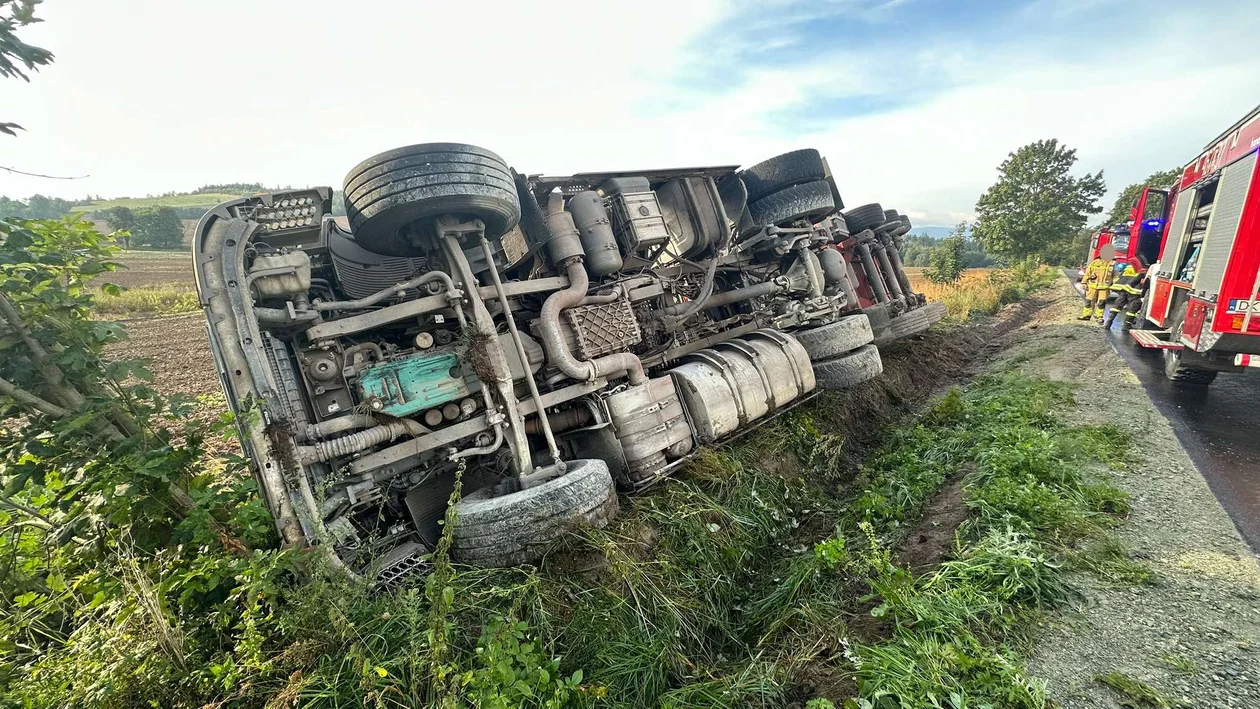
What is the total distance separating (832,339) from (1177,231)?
484 cm

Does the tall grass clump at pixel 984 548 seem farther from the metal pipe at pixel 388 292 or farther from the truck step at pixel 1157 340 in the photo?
the metal pipe at pixel 388 292

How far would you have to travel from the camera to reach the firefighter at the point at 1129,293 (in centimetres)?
847

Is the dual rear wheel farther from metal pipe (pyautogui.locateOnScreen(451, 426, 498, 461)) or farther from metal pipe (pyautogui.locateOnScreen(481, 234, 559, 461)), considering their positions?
metal pipe (pyautogui.locateOnScreen(451, 426, 498, 461))

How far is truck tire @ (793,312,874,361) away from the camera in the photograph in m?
5.88

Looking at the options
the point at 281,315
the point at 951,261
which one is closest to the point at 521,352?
the point at 281,315

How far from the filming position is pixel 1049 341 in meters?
8.76

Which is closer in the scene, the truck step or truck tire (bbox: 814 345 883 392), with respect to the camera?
the truck step

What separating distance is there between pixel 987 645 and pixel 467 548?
2619mm

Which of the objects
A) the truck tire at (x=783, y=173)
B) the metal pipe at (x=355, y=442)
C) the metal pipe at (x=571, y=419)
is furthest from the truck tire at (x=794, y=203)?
the metal pipe at (x=355, y=442)

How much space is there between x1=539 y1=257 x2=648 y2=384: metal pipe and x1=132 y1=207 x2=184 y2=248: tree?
1706 inches

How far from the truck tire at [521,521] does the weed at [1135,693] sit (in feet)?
7.92

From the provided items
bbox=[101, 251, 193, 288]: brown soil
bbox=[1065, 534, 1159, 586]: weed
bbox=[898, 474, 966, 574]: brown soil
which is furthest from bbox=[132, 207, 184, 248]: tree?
bbox=[1065, 534, 1159, 586]: weed

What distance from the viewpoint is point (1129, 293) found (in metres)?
8.78

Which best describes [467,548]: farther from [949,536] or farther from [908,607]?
[949,536]
